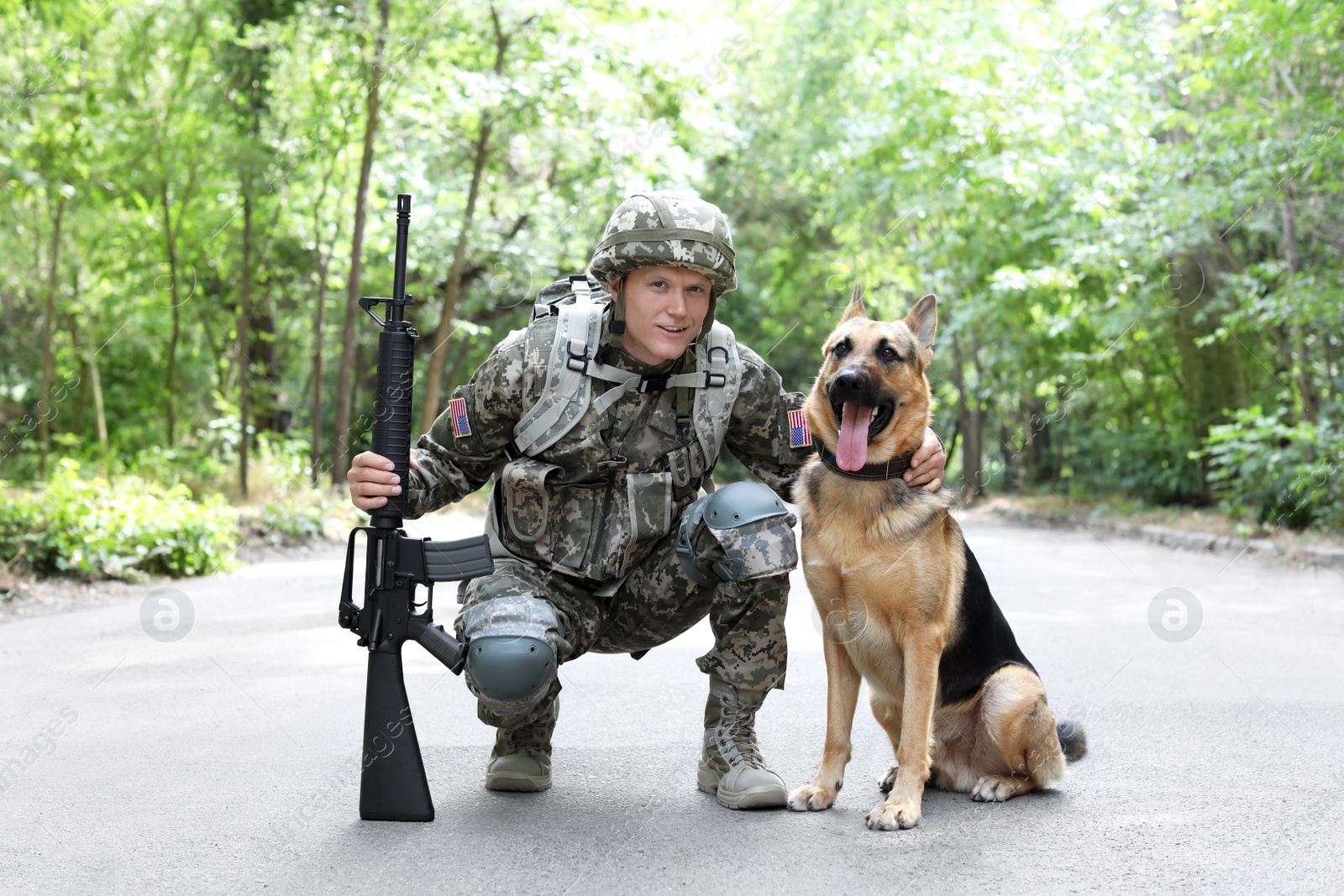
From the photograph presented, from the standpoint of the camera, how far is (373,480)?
11.4ft

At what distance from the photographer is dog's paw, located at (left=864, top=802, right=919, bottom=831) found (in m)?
3.39

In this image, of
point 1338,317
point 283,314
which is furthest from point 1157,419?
point 283,314

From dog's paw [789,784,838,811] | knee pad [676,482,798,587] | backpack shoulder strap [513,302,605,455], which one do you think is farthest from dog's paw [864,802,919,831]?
backpack shoulder strap [513,302,605,455]

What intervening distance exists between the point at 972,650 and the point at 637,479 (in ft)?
4.02

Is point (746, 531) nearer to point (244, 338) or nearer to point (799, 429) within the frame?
point (799, 429)

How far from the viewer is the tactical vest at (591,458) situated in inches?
151

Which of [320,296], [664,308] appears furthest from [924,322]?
[320,296]

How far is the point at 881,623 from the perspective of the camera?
3633 millimetres

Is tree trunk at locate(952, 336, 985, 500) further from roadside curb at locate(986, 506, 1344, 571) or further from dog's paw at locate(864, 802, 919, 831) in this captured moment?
dog's paw at locate(864, 802, 919, 831)

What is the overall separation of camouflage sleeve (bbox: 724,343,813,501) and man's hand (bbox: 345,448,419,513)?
123 cm

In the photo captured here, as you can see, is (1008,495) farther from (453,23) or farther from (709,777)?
(709,777)

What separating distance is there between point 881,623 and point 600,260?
58.9 inches

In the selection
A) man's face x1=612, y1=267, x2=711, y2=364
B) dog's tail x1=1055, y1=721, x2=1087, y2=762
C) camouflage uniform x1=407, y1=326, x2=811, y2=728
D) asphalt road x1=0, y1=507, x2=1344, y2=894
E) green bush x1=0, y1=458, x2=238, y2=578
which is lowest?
green bush x1=0, y1=458, x2=238, y2=578

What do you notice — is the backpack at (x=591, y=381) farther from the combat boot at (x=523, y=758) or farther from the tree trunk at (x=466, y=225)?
the tree trunk at (x=466, y=225)
